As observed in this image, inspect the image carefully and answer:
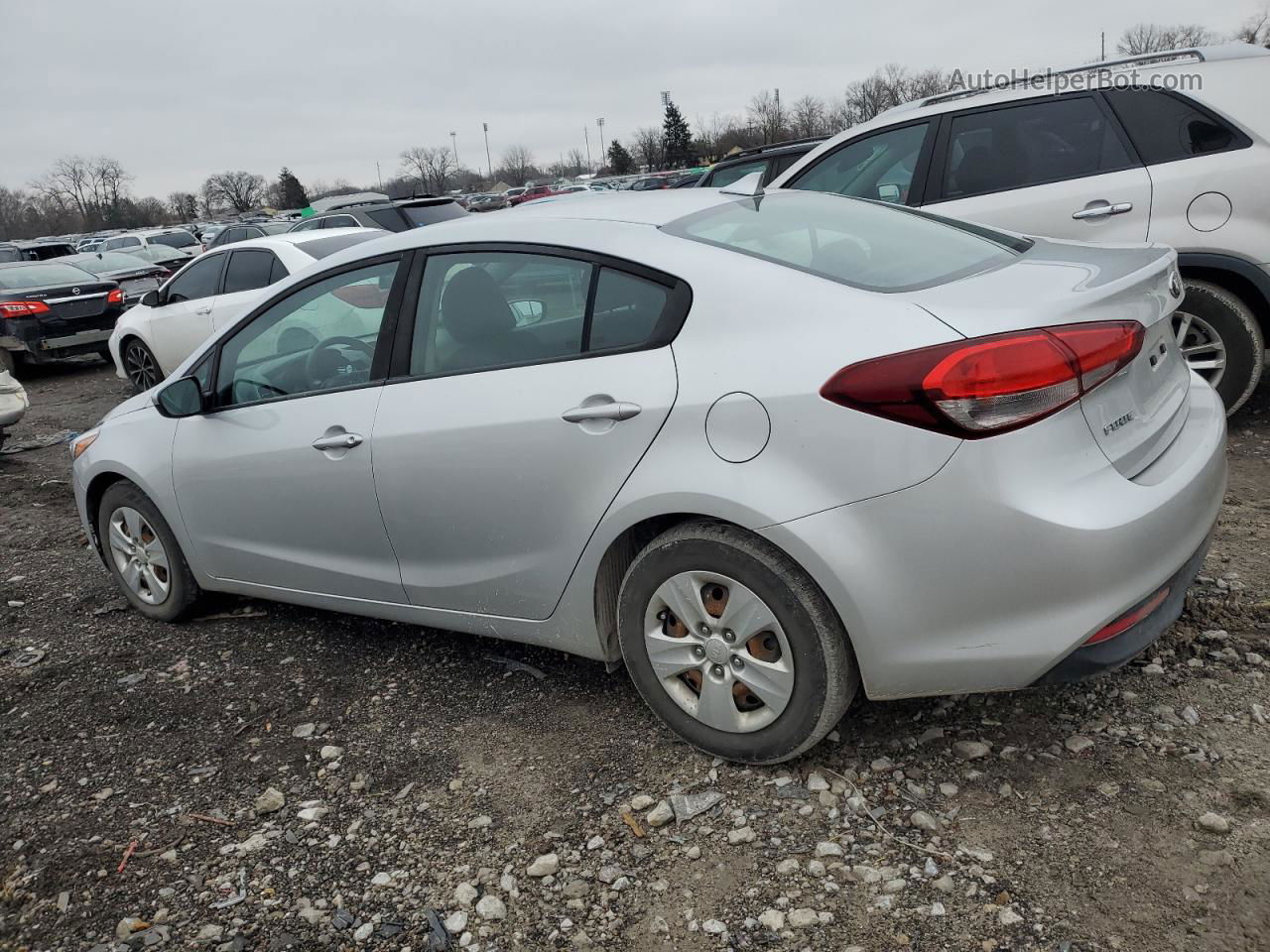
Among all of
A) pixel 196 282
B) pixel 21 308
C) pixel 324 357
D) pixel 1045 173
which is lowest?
pixel 324 357

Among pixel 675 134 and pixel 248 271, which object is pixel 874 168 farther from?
pixel 675 134

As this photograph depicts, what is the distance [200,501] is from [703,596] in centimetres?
231

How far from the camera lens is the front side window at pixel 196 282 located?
948 cm

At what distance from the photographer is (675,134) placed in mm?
62844

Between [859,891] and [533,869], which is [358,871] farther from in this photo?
[859,891]

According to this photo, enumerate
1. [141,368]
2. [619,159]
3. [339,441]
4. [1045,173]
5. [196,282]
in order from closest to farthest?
[339,441] → [1045,173] → [196,282] → [141,368] → [619,159]

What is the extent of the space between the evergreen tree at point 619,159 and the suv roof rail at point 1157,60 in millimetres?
66637

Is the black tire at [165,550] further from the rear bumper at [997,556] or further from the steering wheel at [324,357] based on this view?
the rear bumper at [997,556]

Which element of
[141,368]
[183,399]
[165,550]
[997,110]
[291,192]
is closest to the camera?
[183,399]

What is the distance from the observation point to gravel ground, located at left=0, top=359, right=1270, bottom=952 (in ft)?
7.68

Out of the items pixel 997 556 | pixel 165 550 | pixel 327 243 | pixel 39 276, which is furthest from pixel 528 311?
pixel 39 276

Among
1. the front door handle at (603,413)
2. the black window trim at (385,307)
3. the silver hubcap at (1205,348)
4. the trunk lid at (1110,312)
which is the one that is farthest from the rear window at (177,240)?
the trunk lid at (1110,312)

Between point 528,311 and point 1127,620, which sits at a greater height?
point 528,311

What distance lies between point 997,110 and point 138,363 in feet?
28.1
